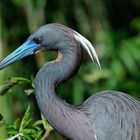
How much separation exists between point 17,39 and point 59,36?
361cm

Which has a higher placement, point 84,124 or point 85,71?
point 84,124

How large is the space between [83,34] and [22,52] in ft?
11.6

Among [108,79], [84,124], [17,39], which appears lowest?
[108,79]

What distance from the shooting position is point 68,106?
11.2 feet

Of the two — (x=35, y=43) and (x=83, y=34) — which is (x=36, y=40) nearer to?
(x=35, y=43)

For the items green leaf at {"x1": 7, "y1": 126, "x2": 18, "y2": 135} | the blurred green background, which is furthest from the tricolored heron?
the blurred green background

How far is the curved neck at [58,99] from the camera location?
3.39 metres

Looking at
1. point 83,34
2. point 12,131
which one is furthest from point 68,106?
point 83,34

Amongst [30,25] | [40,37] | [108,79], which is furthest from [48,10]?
[40,37]

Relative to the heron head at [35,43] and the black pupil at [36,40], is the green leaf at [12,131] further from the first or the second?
the black pupil at [36,40]

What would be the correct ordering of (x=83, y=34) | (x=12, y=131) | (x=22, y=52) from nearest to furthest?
(x=12, y=131), (x=22, y=52), (x=83, y=34)

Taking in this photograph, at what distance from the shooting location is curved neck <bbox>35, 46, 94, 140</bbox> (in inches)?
133

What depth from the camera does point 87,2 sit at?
276 inches

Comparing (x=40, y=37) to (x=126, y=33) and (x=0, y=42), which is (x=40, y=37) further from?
(x=126, y=33)
